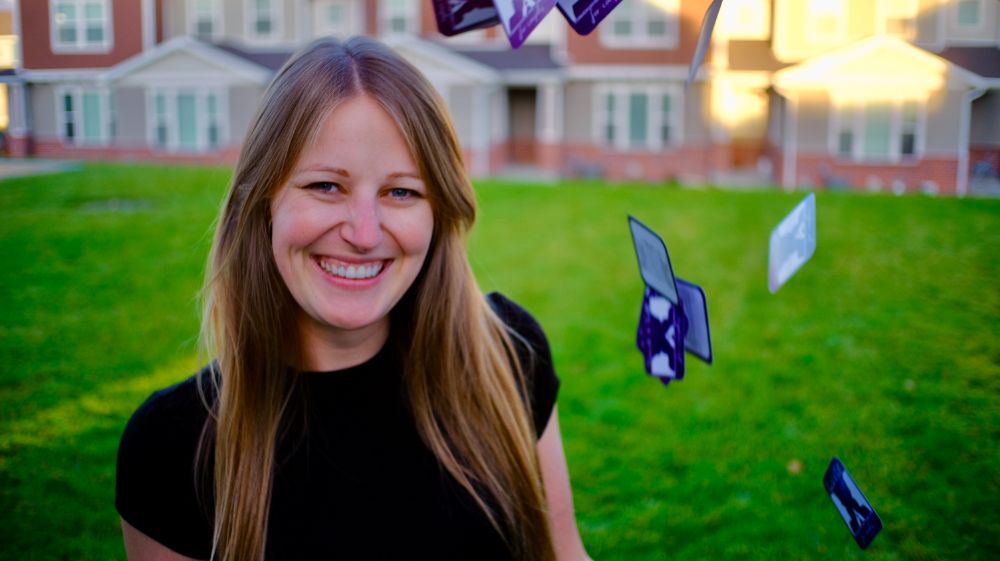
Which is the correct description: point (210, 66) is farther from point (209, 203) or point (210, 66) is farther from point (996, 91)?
point (209, 203)

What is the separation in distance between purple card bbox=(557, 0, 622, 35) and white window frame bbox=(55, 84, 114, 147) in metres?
1.55

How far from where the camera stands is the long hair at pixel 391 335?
158 centimetres

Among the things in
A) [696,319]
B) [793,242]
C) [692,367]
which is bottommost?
[692,367]

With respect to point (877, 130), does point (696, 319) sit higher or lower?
lower

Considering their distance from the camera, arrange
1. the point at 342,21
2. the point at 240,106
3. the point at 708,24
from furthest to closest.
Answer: the point at 342,21, the point at 240,106, the point at 708,24

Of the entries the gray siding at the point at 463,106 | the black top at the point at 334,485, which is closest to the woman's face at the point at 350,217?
the black top at the point at 334,485

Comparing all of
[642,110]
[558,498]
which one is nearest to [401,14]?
[642,110]

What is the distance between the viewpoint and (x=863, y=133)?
1.64 m

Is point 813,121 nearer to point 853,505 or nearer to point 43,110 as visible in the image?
point 853,505

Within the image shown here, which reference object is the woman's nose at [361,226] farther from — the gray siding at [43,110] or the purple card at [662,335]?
the gray siding at [43,110]

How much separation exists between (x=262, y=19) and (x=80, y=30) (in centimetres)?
134

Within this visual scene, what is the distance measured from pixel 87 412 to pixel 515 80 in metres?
12.5

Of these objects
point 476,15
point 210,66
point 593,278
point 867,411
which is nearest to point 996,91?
point 476,15

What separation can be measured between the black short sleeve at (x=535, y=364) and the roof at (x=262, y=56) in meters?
1.59
